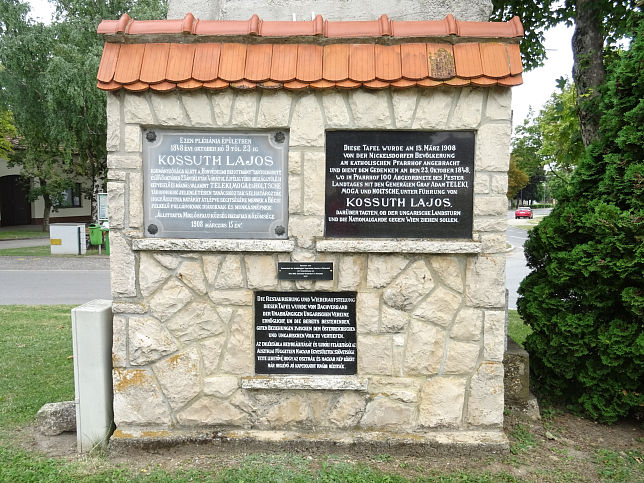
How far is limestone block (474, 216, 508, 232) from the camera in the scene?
3.54 m

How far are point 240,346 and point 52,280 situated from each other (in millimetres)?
10431

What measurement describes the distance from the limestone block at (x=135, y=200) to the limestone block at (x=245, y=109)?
782mm

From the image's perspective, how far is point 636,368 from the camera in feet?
12.8

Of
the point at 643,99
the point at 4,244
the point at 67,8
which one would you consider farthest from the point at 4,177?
the point at 643,99

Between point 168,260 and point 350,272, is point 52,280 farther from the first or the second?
point 350,272

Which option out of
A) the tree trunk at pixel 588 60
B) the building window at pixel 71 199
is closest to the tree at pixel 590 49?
the tree trunk at pixel 588 60

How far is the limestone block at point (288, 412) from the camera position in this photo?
12.2 ft

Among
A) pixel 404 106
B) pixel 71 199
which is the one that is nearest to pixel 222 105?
pixel 404 106

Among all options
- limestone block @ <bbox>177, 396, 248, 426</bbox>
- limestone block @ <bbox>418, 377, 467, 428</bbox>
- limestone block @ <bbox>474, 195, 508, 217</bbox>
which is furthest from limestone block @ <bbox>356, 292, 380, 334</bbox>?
limestone block @ <bbox>177, 396, 248, 426</bbox>

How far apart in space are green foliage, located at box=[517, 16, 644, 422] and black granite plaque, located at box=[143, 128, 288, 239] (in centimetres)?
231

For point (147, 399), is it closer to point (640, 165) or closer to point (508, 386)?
point (508, 386)

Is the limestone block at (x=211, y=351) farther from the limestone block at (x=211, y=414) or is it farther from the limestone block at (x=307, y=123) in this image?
the limestone block at (x=307, y=123)

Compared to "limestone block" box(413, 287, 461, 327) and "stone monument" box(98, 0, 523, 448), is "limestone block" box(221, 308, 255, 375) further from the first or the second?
"limestone block" box(413, 287, 461, 327)

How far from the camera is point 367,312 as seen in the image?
3648 mm
